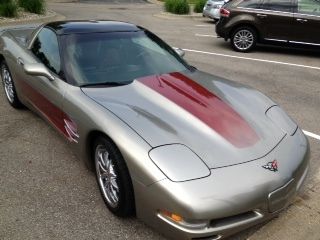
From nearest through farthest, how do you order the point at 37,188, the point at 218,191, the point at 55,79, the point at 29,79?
the point at 218,191
the point at 37,188
the point at 55,79
the point at 29,79

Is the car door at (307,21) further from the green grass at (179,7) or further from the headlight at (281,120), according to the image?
the green grass at (179,7)

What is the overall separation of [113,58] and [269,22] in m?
6.75

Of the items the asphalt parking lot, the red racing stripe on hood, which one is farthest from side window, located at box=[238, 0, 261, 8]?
the red racing stripe on hood

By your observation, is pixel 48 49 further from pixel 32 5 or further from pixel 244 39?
pixel 32 5

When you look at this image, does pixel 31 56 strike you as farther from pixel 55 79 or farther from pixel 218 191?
pixel 218 191

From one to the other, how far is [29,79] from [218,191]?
2878mm

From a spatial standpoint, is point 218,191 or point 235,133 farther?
point 235,133

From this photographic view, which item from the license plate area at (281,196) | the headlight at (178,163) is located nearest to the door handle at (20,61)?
the headlight at (178,163)

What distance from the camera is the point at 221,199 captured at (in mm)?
2697

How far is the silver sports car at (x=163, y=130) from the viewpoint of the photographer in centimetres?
276

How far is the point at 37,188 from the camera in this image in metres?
3.77

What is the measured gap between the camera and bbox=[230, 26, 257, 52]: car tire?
1017 cm

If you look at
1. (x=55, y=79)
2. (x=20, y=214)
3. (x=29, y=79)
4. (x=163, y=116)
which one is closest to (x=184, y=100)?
(x=163, y=116)

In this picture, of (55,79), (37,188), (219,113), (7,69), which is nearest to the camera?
(219,113)
